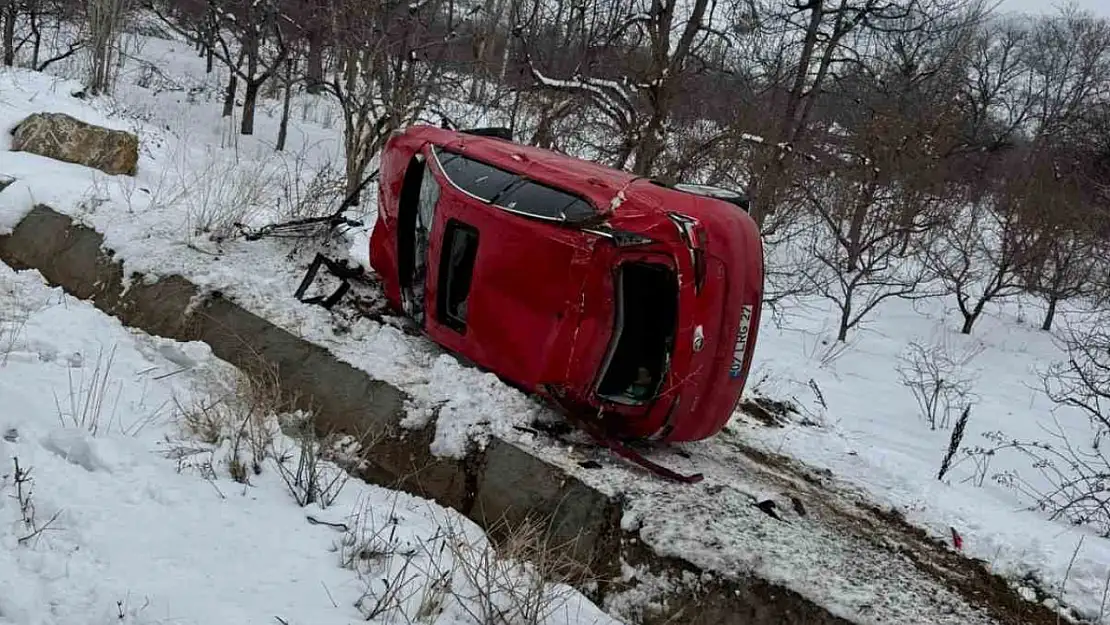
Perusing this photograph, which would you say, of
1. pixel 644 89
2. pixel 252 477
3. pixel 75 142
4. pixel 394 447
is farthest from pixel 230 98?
pixel 252 477

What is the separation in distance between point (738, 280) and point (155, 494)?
9.79 feet

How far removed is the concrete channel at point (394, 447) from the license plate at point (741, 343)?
39.8 inches

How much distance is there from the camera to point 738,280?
4426mm

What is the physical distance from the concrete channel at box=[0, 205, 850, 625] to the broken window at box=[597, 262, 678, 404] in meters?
0.65

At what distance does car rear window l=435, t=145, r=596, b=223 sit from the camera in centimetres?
467

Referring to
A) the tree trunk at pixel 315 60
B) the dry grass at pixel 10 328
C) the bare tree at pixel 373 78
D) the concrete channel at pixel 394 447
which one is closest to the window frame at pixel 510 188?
the concrete channel at pixel 394 447

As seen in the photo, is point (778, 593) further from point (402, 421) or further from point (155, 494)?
point (155, 494)

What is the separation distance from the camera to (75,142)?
431 inches

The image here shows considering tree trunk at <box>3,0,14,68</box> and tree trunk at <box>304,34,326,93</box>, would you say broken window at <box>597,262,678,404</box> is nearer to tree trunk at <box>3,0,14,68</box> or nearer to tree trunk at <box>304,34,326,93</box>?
tree trunk at <box>304,34,326,93</box>

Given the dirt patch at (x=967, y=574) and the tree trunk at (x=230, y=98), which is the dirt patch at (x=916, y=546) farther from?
the tree trunk at (x=230, y=98)

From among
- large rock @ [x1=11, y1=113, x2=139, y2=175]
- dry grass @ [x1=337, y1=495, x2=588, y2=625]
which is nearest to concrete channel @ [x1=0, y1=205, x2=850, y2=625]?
dry grass @ [x1=337, y1=495, x2=588, y2=625]

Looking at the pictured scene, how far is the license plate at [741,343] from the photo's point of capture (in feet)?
14.9

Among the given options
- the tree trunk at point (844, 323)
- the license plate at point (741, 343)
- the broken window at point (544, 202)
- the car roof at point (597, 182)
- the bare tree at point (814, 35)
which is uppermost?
the bare tree at point (814, 35)

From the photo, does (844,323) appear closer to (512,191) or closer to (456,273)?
(456,273)
